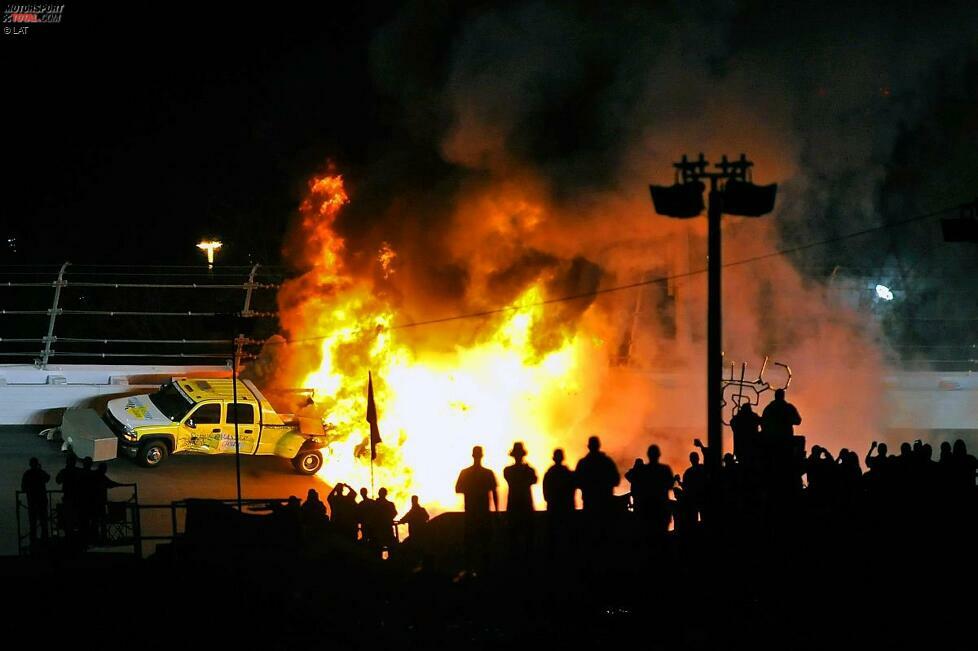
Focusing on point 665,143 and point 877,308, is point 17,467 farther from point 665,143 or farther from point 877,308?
point 877,308

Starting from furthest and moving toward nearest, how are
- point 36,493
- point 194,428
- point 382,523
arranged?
point 194,428 < point 36,493 < point 382,523

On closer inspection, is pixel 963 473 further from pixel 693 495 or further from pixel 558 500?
pixel 558 500

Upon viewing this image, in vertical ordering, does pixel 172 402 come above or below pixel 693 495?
above

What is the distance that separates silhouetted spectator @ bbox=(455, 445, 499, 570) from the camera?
406 inches

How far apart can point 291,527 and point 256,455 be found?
27.2 ft

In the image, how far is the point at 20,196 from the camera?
39.9m

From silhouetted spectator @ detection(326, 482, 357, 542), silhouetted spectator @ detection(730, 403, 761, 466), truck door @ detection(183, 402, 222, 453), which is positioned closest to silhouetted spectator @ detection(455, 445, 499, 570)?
silhouetted spectator @ detection(326, 482, 357, 542)

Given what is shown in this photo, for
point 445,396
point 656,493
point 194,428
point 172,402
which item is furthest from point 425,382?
point 656,493

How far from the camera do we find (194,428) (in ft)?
60.7

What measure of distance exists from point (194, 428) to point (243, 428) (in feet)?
2.69

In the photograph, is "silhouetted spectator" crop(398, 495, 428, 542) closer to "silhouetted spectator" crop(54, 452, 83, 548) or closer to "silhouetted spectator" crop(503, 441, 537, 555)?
"silhouetted spectator" crop(503, 441, 537, 555)

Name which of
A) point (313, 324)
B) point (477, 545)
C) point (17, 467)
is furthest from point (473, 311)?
point (477, 545)

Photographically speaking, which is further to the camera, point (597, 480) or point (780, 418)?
point (780, 418)

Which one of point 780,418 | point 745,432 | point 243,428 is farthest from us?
point 243,428
